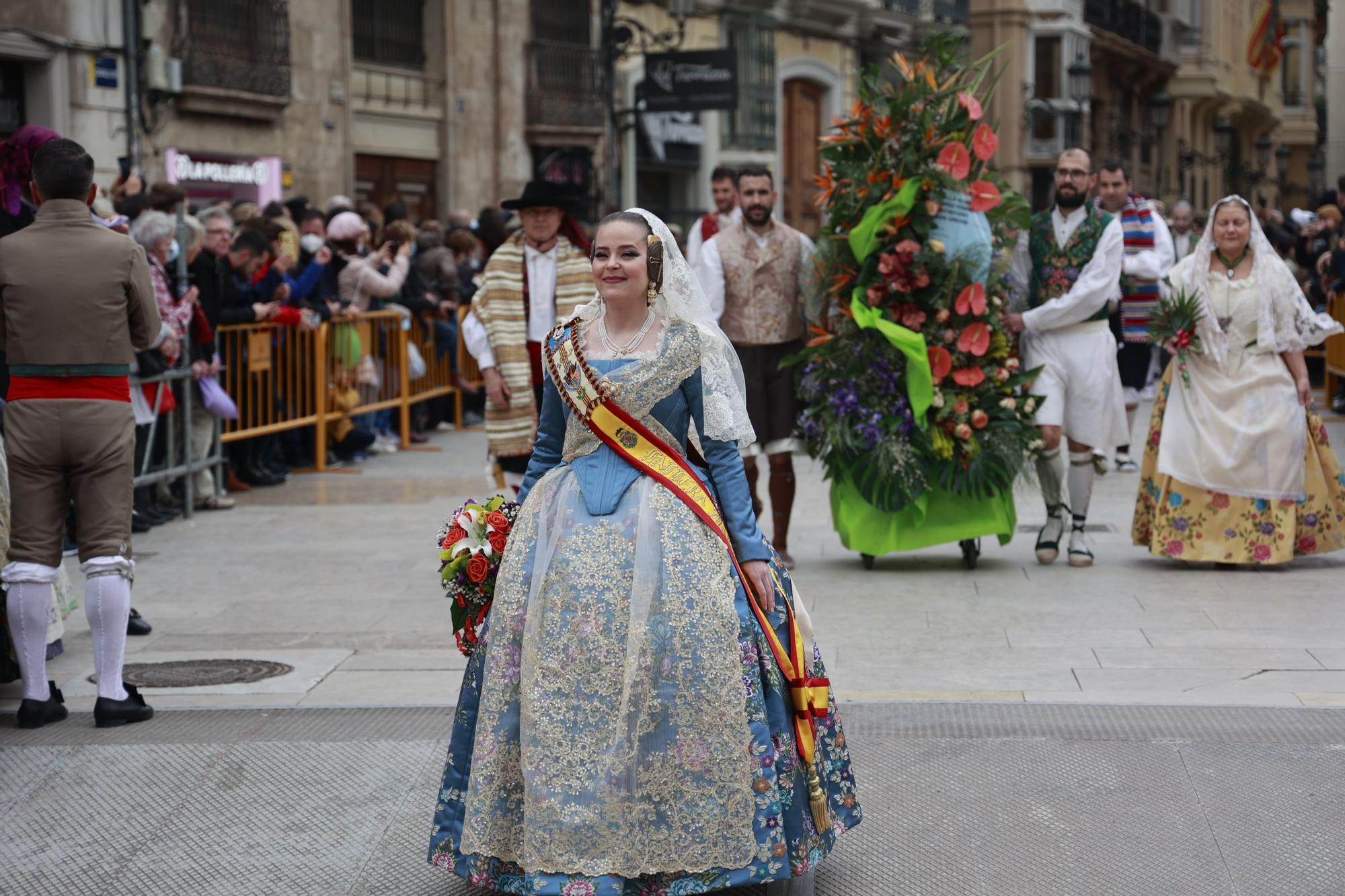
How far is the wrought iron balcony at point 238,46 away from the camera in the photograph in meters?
18.0

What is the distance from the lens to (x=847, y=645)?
7137 mm

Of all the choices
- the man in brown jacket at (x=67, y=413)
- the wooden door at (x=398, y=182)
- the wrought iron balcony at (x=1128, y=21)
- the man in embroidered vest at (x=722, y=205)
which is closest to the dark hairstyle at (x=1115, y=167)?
the man in embroidered vest at (x=722, y=205)

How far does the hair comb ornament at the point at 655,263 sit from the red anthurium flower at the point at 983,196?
4032 millimetres

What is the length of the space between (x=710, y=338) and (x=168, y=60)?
14198mm

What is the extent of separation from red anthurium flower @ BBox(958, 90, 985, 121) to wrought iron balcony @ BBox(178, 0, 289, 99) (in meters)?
11.4

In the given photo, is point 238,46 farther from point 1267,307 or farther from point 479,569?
point 479,569

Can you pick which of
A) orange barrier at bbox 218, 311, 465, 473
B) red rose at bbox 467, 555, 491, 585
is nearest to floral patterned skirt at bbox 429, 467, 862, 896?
red rose at bbox 467, 555, 491, 585

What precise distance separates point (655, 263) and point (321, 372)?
9.15 metres

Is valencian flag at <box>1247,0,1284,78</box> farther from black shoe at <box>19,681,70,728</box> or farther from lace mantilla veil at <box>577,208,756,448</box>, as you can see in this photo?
lace mantilla veil at <box>577,208,756,448</box>

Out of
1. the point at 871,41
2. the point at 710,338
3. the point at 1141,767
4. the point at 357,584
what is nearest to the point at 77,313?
the point at 710,338

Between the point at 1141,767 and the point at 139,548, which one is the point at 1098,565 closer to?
the point at 1141,767

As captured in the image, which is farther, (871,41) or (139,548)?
(871,41)

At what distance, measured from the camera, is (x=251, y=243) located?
39.1 ft

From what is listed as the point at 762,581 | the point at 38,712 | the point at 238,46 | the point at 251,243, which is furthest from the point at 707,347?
the point at 238,46
